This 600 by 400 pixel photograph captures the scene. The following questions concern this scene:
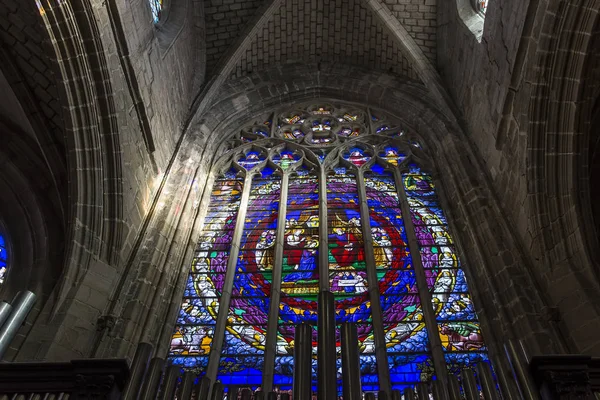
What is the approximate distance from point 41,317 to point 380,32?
8701 mm

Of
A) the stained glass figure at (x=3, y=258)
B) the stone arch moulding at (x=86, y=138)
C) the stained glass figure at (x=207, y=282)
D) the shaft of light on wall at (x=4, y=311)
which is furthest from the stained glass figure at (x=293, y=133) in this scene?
the shaft of light on wall at (x=4, y=311)

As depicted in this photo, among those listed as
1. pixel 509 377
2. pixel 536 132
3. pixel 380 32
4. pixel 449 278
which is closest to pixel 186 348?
pixel 449 278

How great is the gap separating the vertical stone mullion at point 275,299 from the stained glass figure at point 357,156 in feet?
4.29

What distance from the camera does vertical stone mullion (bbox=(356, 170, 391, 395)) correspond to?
707 centimetres

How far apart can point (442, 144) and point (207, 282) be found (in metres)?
4.41

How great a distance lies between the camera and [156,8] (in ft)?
35.3

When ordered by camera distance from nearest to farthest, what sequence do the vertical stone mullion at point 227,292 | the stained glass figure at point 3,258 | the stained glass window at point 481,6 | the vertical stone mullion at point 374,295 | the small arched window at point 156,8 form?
the vertical stone mullion at point 374,295 < the vertical stone mullion at point 227,292 < the stained glass figure at point 3,258 < the small arched window at point 156,8 < the stained glass window at point 481,6

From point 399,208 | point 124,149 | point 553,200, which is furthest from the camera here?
point 399,208

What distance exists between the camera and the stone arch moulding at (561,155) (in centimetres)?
712

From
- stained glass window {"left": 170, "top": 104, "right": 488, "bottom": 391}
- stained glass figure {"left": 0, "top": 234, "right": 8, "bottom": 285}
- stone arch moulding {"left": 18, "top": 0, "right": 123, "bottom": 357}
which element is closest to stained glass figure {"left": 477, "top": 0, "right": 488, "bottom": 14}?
stained glass window {"left": 170, "top": 104, "right": 488, "bottom": 391}

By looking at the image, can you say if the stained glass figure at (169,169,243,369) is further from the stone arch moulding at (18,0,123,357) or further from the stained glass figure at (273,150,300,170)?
the stone arch moulding at (18,0,123,357)

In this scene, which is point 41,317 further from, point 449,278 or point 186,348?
point 449,278

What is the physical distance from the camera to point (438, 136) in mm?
10977

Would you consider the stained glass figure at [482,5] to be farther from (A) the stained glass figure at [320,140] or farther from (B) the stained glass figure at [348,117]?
(A) the stained glass figure at [320,140]
